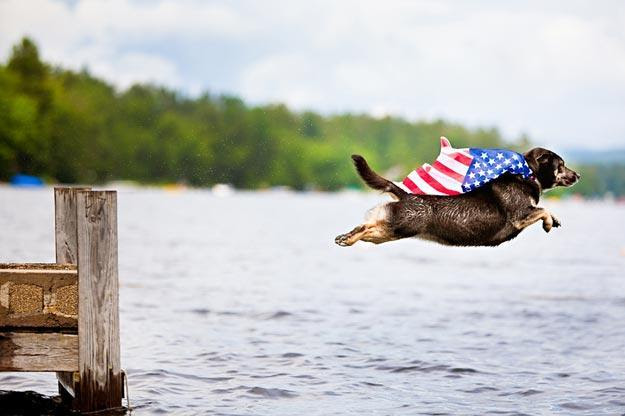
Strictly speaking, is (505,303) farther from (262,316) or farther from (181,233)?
(181,233)

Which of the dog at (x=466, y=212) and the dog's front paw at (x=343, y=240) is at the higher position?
the dog at (x=466, y=212)

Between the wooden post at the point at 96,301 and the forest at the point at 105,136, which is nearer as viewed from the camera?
the wooden post at the point at 96,301

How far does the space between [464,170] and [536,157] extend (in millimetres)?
804

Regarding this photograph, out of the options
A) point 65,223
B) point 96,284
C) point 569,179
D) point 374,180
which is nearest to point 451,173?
point 374,180

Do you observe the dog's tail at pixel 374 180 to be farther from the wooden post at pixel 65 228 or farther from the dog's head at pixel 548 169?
the wooden post at pixel 65 228

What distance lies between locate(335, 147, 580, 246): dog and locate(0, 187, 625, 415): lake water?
5.38 meters

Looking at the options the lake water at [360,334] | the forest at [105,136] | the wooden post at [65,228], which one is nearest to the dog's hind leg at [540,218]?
the lake water at [360,334]

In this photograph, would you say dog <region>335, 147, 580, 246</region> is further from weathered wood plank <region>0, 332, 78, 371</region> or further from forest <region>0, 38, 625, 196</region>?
forest <region>0, 38, 625, 196</region>

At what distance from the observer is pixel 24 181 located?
444 ft

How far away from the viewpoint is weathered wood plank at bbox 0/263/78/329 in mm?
10758

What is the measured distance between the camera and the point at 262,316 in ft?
74.0

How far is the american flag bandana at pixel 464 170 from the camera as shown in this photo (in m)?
8.67

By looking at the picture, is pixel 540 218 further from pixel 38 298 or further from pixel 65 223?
pixel 65 223

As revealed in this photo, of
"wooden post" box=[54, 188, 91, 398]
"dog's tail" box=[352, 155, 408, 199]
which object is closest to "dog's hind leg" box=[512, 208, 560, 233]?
"dog's tail" box=[352, 155, 408, 199]
